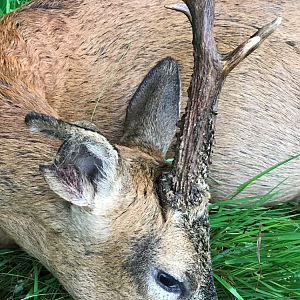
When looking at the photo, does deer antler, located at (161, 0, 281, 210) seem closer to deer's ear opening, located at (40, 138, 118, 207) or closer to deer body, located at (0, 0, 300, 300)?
deer body, located at (0, 0, 300, 300)

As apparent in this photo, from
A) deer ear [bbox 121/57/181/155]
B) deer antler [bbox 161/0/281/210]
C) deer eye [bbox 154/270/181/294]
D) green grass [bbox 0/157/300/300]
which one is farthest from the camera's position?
green grass [bbox 0/157/300/300]

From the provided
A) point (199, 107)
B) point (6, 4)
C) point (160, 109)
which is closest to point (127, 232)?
point (199, 107)

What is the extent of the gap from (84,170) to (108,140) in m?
0.25

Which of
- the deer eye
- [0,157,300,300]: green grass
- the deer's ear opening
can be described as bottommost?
[0,157,300,300]: green grass

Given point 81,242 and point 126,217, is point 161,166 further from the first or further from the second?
point 81,242

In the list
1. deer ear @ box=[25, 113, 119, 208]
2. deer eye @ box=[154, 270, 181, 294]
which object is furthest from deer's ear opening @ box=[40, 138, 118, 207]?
deer eye @ box=[154, 270, 181, 294]

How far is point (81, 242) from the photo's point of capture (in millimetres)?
2270

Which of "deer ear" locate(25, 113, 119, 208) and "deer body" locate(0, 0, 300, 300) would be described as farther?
"deer body" locate(0, 0, 300, 300)

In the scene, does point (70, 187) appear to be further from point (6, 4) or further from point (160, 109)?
point (6, 4)

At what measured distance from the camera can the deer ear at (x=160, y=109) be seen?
270cm

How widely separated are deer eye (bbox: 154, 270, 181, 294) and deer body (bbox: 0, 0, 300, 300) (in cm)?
2

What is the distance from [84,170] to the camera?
2.20 m

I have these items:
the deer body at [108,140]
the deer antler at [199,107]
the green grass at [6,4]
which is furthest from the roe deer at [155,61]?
the green grass at [6,4]

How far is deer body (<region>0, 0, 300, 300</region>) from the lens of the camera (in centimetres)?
221
